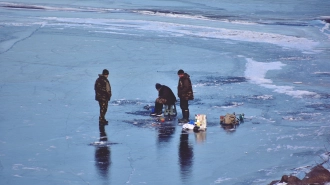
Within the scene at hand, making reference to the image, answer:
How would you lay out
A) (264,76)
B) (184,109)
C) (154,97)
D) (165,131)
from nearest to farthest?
(165,131), (184,109), (154,97), (264,76)

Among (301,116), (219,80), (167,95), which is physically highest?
(167,95)

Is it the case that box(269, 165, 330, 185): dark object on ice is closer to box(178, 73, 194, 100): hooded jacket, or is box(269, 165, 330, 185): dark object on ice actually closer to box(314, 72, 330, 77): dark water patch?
box(178, 73, 194, 100): hooded jacket

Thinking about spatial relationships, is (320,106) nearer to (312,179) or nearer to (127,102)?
(127,102)

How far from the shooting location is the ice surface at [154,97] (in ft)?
40.8

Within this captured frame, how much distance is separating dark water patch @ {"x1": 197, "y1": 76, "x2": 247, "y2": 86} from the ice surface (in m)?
0.04

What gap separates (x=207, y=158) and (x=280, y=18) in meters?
31.0

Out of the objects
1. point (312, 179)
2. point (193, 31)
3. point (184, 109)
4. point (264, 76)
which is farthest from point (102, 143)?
Result: point (193, 31)

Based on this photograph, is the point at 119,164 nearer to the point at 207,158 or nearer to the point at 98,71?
the point at 207,158

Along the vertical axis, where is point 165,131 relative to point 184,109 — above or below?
below

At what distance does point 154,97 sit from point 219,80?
138 inches

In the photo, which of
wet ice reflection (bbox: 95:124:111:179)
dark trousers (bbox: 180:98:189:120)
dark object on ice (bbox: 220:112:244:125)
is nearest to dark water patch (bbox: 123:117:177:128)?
dark trousers (bbox: 180:98:189:120)

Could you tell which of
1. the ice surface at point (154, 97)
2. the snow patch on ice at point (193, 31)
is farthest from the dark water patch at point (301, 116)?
the snow patch on ice at point (193, 31)

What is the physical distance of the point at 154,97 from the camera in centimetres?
1900

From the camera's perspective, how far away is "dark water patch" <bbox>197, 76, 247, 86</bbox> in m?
21.3
